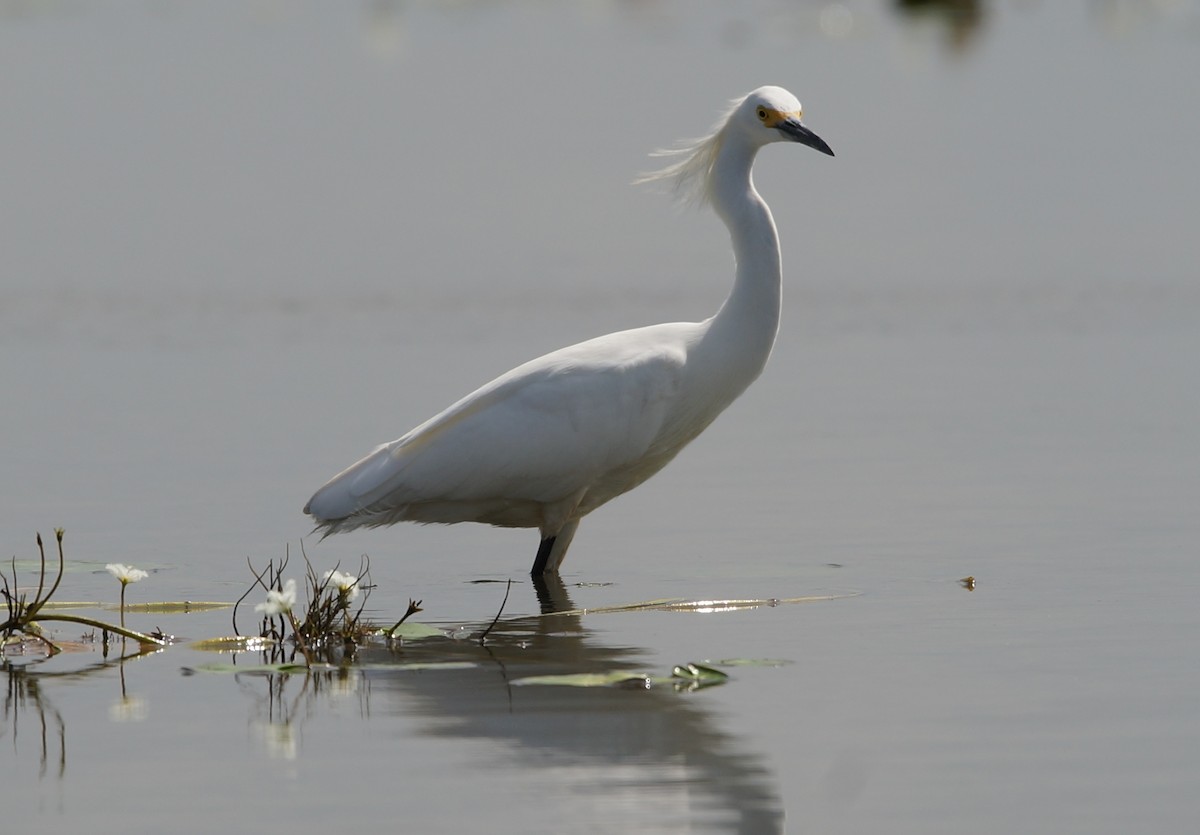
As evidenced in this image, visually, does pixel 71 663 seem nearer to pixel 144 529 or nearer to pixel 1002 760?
pixel 144 529

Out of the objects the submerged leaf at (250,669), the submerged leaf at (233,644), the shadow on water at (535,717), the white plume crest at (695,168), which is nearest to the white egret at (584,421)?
the white plume crest at (695,168)

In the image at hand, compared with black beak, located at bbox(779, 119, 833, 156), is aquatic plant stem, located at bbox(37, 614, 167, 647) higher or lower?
lower

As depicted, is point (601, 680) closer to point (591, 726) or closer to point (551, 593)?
point (591, 726)

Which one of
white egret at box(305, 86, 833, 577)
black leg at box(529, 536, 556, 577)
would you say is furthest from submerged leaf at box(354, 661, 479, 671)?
black leg at box(529, 536, 556, 577)

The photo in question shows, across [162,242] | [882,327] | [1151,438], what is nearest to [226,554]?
[1151,438]

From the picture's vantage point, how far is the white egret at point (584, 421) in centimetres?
807

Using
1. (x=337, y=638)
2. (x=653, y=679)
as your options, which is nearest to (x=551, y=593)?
(x=337, y=638)

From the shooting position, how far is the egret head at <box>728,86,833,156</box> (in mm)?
8562

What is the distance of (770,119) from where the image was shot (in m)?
8.59

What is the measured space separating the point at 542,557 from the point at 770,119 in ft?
6.65

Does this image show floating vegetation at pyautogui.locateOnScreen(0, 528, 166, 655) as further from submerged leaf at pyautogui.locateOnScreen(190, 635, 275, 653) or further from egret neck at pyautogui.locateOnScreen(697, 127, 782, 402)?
egret neck at pyautogui.locateOnScreen(697, 127, 782, 402)

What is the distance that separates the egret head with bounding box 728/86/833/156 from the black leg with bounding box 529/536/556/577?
73.4 inches

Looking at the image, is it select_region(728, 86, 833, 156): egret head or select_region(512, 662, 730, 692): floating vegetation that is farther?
select_region(728, 86, 833, 156): egret head

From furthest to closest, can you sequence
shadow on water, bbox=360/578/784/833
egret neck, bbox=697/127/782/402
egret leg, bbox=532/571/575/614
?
egret neck, bbox=697/127/782/402, egret leg, bbox=532/571/575/614, shadow on water, bbox=360/578/784/833
